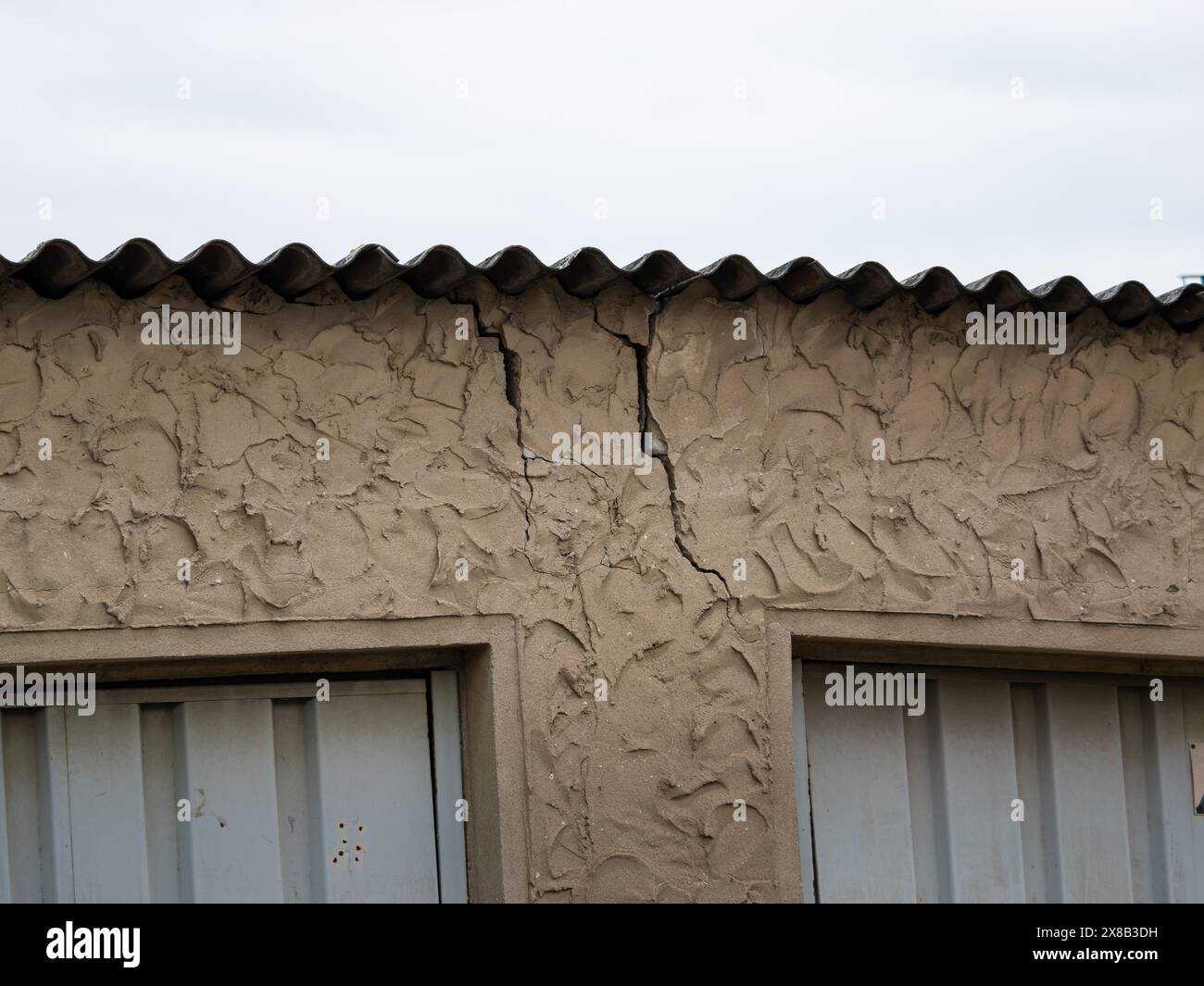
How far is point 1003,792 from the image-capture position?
13.0 ft

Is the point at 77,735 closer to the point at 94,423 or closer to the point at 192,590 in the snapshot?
the point at 192,590

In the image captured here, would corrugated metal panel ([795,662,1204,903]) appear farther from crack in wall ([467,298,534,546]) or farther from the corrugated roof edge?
the corrugated roof edge

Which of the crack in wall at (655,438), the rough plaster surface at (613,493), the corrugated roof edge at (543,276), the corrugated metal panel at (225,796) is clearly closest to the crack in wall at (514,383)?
the rough plaster surface at (613,493)

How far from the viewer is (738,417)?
3674 millimetres

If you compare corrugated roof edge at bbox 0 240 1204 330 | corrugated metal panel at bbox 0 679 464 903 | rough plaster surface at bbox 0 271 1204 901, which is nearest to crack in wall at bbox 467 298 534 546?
rough plaster surface at bbox 0 271 1204 901

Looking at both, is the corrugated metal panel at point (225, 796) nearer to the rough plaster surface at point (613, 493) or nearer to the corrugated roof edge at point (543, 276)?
the rough plaster surface at point (613, 493)

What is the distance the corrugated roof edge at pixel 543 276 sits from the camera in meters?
3.09

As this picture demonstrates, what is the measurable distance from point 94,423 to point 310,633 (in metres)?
0.65

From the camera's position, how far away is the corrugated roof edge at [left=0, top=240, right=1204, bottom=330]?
10.1 ft

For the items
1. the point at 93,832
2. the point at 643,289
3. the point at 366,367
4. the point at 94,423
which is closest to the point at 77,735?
the point at 93,832

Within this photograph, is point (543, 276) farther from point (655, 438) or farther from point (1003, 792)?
point (1003, 792)

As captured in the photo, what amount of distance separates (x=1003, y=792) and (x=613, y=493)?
1.36m

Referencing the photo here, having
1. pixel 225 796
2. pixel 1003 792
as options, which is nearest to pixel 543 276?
pixel 225 796

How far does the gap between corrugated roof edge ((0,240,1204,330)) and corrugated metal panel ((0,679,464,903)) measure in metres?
0.93
